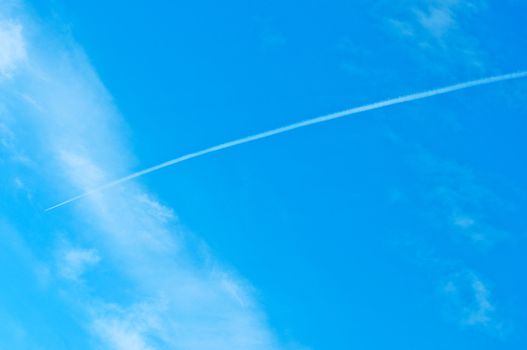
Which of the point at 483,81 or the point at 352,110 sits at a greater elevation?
the point at 352,110

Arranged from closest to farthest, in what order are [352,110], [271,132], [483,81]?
1. [483,81]
2. [352,110]
3. [271,132]

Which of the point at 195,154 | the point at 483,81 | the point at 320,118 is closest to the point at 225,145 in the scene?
the point at 195,154

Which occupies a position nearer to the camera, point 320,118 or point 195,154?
point 320,118

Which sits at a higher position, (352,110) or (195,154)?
(352,110)

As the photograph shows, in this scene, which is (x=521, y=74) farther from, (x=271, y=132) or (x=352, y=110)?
(x=271, y=132)

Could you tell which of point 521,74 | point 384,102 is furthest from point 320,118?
point 521,74

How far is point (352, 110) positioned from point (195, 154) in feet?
45.2

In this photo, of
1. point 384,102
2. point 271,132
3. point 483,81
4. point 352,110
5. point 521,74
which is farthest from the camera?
point 271,132

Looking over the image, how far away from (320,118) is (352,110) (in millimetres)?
2711

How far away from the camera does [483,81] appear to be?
31.8 meters

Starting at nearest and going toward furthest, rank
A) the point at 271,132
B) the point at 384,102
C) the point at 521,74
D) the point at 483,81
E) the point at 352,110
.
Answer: the point at 521,74, the point at 483,81, the point at 384,102, the point at 352,110, the point at 271,132

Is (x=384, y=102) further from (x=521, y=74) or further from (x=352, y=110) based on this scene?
(x=521, y=74)

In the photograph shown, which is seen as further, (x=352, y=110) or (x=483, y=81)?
(x=352, y=110)

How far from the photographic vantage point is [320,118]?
140ft
